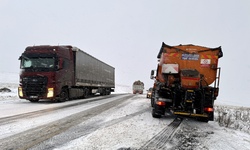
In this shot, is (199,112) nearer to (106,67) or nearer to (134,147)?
(134,147)

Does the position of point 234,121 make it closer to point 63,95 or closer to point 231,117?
point 231,117

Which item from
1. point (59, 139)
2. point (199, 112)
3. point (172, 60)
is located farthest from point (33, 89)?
point (199, 112)

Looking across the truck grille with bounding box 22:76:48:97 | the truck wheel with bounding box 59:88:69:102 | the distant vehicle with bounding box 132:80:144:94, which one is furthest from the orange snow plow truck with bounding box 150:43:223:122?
the distant vehicle with bounding box 132:80:144:94

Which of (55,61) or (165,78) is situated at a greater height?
(55,61)

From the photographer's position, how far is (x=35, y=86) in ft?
32.6

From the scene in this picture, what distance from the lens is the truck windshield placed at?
1031 centimetres

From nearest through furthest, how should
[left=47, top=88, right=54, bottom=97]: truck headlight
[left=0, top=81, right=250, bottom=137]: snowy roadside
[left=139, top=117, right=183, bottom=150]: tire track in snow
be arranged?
[left=139, top=117, right=183, bottom=150]: tire track in snow < [left=0, top=81, right=250, bottom=137]: snowy roadside < [left=47, top=88, right=54, bottom=97]: truck headlight

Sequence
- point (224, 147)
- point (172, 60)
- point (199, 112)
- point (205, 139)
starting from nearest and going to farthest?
point (224, 147) → point (205, 139) → point (199, 112) → point (172, 60)

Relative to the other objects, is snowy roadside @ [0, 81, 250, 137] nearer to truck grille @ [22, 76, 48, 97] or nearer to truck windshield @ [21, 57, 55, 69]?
truck grille @ [22, 76, 48, 97]

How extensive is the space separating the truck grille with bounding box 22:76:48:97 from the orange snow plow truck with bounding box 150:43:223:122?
23.9 feet

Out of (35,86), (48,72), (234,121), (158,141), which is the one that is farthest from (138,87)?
(158,141)

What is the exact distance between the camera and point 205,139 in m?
3.89

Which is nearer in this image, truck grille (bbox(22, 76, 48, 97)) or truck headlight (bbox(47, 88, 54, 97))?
truck grille (bbox(22, 76, 48, 97))

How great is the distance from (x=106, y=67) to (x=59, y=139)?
730 inches
